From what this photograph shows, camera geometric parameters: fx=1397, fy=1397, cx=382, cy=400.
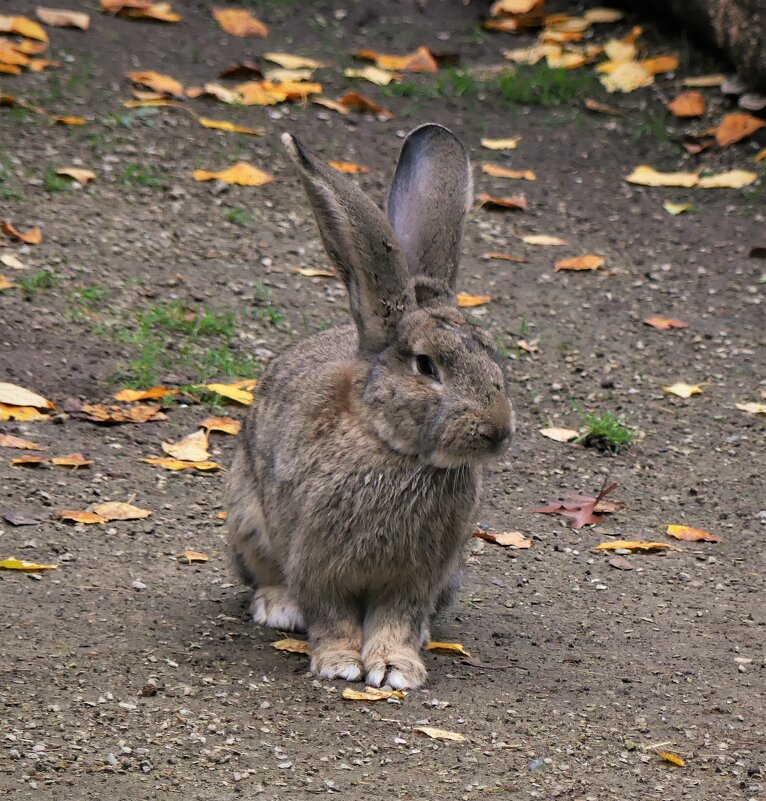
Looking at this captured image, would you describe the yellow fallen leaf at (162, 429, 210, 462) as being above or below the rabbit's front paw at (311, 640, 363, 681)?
below

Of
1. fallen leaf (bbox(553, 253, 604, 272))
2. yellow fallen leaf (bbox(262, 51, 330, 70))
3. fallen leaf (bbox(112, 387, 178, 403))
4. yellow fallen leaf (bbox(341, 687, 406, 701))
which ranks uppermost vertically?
yellow fallen leaf (bbox(262, 51, 330, 70))

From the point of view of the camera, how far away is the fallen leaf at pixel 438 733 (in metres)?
4.05

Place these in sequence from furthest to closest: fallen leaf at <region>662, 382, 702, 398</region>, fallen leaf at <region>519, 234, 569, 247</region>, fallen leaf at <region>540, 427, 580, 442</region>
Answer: fallen leaf at <region>519, 234, 569, 247</region>
fallen leaf at <region>662, 382, 702, 398</region>
fallen leaf at <region>540, 427, 580, 442</region>

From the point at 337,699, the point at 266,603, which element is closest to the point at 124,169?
the point at 266,603

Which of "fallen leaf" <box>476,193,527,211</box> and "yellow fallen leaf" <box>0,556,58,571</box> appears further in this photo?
"fallen leaf" <box>476,193,527,211</box>

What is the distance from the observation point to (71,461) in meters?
5.98

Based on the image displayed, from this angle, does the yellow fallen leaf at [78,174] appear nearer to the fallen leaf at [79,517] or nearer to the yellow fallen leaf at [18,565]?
the fallen leaf at [79,517]

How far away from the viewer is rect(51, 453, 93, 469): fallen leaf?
5961mm

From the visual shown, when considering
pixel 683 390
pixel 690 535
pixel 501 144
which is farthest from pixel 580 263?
pixel 690 535

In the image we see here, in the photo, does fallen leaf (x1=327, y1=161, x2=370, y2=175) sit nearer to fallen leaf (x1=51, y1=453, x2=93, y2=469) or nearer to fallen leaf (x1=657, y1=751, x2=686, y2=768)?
fallen leaf (x1=51, y1=453, x2=93, y2=469)

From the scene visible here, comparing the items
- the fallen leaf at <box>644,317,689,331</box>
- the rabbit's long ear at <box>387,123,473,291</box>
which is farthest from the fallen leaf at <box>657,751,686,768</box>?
the fallen leaf at <box>644,317,689,331</box>

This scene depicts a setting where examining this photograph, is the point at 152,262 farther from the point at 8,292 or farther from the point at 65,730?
the point at 65,730

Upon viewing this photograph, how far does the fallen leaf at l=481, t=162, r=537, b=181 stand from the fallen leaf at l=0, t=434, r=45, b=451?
4.50 meters

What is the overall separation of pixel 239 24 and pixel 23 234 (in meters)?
3.85
